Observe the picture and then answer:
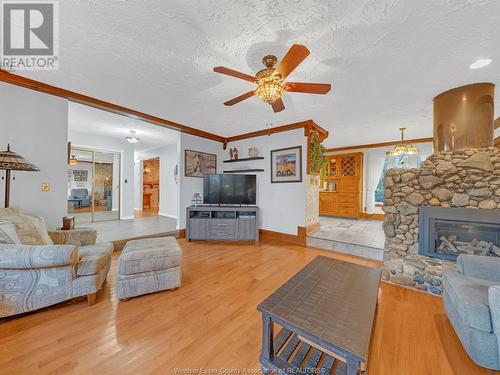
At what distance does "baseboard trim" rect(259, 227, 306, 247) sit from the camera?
3.71 meters

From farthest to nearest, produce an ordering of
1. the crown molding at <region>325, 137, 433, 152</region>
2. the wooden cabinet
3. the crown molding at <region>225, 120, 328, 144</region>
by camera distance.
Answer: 1. the wooden cabinet
2. the crown molding at <region>325, 137, 433, 152</region>
3. the crown molding at <region>225, 120, 328, 144</region>

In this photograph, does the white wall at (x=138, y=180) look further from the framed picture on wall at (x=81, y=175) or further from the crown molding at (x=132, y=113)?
the crown molding at (x=132, y=113)

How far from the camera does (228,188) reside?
4090mm

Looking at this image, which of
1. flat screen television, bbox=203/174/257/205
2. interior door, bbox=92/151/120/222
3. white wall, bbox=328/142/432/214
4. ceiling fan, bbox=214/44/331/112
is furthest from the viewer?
white wall, bbox=328/142/432/214

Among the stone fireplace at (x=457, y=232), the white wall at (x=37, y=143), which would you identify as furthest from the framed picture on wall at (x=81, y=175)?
the stone fireplace at (x=457, y=232)

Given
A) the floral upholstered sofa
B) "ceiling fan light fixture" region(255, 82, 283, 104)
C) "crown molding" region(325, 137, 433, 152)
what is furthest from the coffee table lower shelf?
"crown molding" region(325, 137, 433, 152)

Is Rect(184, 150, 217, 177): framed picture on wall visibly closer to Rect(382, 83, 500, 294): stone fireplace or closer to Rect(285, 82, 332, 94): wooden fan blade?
Rect(285, 82, 332, 94): wooden fan blade

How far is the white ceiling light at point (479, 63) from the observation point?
1.79m

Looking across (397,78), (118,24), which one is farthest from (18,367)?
(397,78)

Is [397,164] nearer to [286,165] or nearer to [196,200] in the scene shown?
[286,165]

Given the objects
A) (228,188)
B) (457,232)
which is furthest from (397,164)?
(228,188)

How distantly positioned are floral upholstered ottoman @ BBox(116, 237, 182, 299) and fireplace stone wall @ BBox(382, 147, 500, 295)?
264 cm

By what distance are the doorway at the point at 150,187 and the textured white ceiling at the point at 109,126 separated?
7.01ft

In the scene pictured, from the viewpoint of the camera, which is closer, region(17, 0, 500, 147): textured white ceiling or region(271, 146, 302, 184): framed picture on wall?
region(17, 0, 500, 147): textured white ceiling
